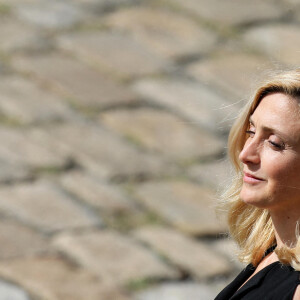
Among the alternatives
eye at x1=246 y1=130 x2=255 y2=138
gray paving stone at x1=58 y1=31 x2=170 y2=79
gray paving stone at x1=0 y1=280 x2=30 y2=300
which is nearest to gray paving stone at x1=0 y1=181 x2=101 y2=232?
gray paving stone at x1=0 y1=280 x2=30 y2=300

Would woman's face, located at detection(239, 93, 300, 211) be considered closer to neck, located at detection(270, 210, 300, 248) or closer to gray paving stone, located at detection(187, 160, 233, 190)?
neck, located at detection(270, 210, 300, 248)

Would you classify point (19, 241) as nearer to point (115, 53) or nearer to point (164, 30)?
point (115, 53)

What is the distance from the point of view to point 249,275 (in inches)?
77.8

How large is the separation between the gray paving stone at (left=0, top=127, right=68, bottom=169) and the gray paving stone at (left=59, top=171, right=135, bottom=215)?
151 millimetres

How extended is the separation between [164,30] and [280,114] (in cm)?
414

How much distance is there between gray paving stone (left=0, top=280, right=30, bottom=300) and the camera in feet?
11.1

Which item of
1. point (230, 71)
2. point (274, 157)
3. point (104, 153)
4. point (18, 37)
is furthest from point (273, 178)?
point (18, 37)

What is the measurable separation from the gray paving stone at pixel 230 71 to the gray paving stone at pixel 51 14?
92cm

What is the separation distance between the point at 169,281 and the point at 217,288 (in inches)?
8.0

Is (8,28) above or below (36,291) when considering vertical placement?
above

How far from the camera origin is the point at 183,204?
13.9ft

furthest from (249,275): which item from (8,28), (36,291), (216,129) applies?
(8,28)

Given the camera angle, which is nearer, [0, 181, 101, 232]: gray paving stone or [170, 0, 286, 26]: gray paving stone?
[0, 181, 101, 232]: gray paving stone

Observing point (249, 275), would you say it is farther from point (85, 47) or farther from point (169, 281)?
point (85, 47)
